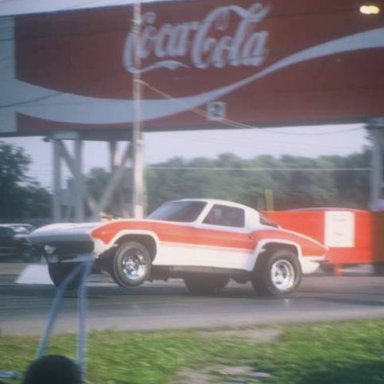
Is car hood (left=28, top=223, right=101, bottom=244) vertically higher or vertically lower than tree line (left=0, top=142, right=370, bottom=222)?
lower

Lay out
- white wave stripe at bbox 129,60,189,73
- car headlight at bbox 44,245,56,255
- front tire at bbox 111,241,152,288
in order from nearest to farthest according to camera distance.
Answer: front tire at bbox 111,241,152,288, car headlight at bbox 44,245,56,255, white wave stripe at bbox 129,60,189,73

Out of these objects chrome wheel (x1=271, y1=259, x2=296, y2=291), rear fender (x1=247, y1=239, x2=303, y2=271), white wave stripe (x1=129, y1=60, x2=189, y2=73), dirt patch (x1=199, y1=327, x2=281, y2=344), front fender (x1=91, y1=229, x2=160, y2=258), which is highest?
white wave stripe (x1=129, y1=60, x2=189, y2=73)

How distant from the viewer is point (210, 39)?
29.9 metres

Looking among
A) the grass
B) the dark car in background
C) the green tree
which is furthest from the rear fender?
the green tree

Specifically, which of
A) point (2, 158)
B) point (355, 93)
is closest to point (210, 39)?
point (355, 93)

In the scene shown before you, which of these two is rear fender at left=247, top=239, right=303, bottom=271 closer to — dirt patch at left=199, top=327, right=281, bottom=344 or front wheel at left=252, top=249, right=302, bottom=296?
front wheel at left=252, top=249, right=302, bottom=296

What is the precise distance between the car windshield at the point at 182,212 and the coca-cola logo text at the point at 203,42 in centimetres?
1342

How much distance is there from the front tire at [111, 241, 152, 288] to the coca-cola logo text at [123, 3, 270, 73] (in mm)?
14483

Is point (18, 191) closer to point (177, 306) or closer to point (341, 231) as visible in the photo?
point (341, 231)

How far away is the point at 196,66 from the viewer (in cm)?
3009

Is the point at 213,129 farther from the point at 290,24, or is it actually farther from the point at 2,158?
the point at 2,158

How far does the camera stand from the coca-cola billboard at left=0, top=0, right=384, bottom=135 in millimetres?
27750

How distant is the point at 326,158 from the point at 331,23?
17.5 metres

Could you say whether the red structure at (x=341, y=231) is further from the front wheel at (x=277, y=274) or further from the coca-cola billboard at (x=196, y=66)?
the front wheel at (x=277, y=274)
